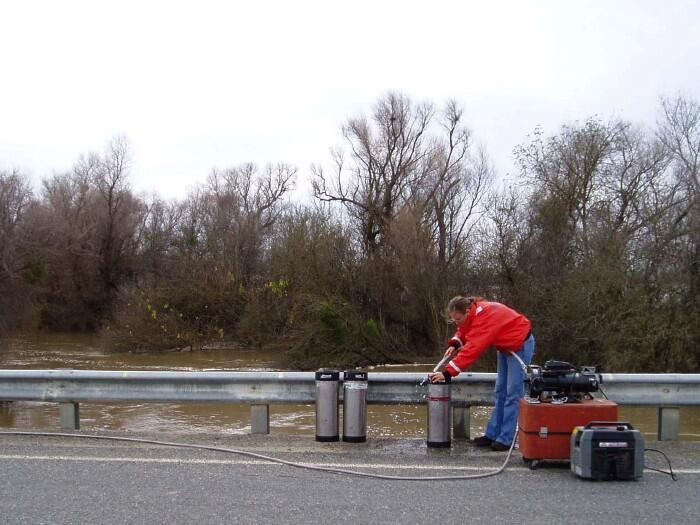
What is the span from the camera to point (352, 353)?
95.8 ft

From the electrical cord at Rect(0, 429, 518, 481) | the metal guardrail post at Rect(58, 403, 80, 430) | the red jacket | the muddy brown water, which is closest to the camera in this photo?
the electrical cord at Rect(0, 429, 518, 481)

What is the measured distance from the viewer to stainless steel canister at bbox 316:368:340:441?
7.66 metres

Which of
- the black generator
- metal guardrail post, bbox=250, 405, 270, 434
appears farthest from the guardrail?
the black generator

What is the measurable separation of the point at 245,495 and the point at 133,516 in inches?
34.2

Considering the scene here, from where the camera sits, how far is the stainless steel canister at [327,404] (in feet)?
25.1

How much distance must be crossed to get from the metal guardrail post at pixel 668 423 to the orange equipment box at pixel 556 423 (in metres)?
1.83

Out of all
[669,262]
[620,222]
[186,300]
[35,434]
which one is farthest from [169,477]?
[186,300]

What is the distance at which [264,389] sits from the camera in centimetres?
805

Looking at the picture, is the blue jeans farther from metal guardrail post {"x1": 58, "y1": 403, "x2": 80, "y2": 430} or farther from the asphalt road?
metal guardrail post {"x1": 58, "y1": 403, "x2": 80, "y2": 430}

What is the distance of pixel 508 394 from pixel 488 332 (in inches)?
25.3

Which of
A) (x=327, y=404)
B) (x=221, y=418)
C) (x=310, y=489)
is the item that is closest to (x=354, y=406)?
(x=327, y=404)

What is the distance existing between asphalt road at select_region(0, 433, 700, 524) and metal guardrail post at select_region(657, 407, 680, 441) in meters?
0.46

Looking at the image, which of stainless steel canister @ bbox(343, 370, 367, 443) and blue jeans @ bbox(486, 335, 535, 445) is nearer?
blue jeans @ bbox(486, 335, 535, 445)

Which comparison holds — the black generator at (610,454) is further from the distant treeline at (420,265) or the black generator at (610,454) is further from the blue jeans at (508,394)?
the distant treeline at (420,265)
